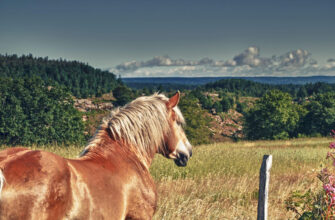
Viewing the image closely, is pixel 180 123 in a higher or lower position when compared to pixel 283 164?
higher

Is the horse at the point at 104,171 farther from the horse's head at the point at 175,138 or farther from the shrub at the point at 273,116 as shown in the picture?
the shrub at the point at 273,116

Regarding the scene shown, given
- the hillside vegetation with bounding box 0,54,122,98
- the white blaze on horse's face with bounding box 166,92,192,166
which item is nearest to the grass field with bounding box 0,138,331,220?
the white blaze on horse's face with bounding box 166,92,192,166

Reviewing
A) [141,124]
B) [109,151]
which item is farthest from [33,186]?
[141,124]

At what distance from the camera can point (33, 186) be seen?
91.3 inches

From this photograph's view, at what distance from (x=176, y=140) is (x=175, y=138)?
0.12ft

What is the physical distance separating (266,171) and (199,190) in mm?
3367

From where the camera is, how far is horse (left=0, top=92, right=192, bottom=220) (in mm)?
2316

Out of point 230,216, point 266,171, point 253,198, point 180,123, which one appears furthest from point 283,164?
point 180,123

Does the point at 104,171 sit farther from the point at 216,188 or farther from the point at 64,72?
the point at 64,72

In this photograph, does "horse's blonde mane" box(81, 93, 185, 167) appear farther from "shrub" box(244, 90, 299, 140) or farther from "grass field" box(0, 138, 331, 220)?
"shrub" box(244, 90, 299, 140)

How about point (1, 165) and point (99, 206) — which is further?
point (99, 206)

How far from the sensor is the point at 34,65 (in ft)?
562

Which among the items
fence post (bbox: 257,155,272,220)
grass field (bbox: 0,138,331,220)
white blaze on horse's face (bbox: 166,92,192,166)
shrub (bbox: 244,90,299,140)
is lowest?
shrub (bbox: 244,90,299,140)

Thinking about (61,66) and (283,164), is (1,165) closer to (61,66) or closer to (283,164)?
(283,164)
